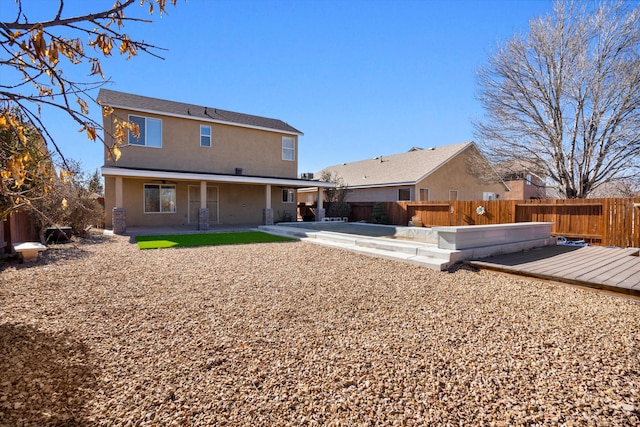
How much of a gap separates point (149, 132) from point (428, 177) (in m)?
16.6

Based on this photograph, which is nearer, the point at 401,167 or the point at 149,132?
the point at 149,132

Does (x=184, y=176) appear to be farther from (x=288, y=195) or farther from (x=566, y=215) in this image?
(x=566, y=215)

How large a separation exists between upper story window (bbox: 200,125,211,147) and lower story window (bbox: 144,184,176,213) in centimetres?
285

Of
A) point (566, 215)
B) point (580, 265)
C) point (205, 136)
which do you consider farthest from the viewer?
point (205, 136)

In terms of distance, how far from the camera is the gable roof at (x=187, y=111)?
15.1m

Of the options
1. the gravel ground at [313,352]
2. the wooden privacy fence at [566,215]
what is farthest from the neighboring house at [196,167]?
the gravel ground at [313,352]

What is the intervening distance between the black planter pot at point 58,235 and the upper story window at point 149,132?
6.01 meters

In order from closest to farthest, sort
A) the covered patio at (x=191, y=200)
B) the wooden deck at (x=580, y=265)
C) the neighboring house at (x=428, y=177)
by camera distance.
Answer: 1. the wooden deck at (x=580, y=265)
2. the covered patio at (x=191, y=200)
3. the neighboring house at (x=428, y=177)

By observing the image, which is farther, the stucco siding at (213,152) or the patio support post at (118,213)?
the stucco siding at (213,152)

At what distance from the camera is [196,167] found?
1677 cm

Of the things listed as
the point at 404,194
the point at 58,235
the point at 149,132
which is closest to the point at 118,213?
the point at 58,235

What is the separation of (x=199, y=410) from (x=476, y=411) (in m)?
2.14

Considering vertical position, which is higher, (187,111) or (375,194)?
(187,111)

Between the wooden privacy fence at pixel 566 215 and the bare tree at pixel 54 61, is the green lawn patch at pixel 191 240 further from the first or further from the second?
the wooden privacy fence at pixel 566 215
